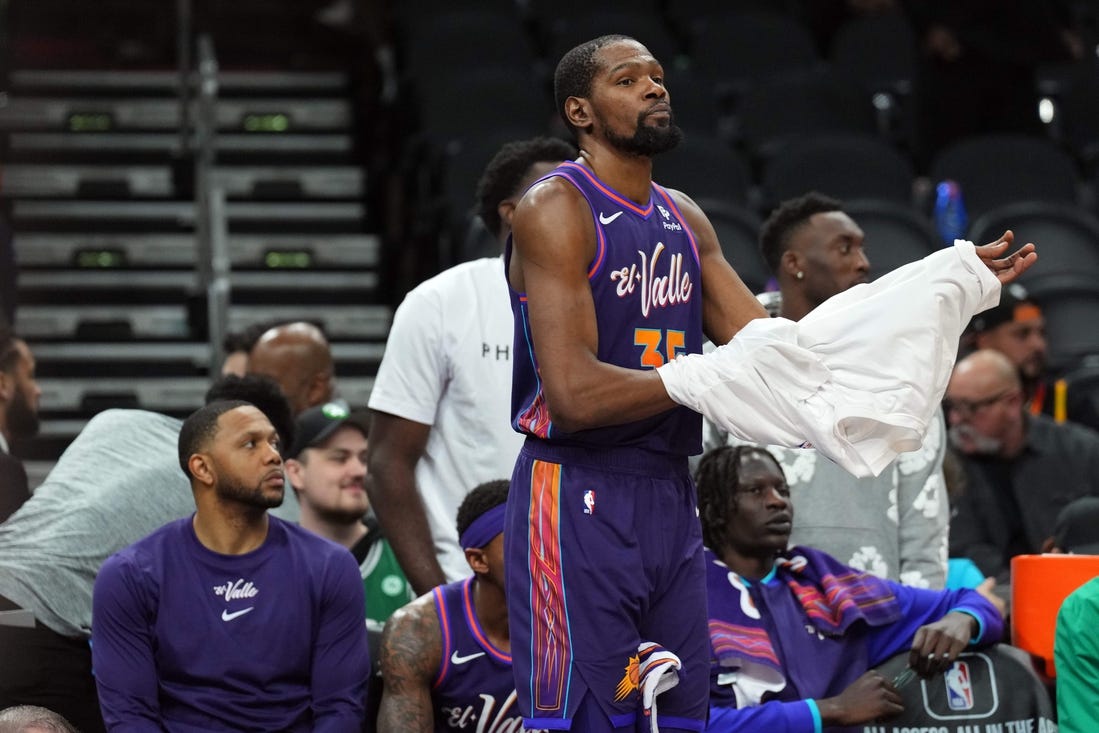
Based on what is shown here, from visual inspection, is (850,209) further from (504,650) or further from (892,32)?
(504,650)

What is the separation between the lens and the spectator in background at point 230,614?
4.29m

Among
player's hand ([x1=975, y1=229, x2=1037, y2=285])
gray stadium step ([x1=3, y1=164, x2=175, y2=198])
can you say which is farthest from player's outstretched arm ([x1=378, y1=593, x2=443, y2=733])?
gray stadium step ([x1=3, y1=164, x2=175, y2=198])

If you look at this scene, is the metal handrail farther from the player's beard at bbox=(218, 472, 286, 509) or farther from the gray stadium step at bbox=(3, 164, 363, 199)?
the player's beard at bbox=(218, 472, 286, 509)

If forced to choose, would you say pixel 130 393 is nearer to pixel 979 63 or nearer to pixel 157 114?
pixel 157 114

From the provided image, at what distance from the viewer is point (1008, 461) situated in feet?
21.3

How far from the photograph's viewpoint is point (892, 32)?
10719 millimetres

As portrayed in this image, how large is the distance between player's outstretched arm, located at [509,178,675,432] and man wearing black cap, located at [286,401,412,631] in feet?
7.98

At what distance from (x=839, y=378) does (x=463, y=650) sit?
5.43 feet

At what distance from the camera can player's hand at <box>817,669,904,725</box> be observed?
14.6ft

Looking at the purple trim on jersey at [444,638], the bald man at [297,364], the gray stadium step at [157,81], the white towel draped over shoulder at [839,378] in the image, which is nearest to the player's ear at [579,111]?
the white towel draped over shoulder at [839,378]

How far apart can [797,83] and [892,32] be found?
96cm

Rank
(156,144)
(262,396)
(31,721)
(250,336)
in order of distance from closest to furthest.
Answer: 1. (31,721)
2. (262,396)
3. (250,336)
4. (156,144)

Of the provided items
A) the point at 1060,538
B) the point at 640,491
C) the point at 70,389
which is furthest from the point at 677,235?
the point at 70,389

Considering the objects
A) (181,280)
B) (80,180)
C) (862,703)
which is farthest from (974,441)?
(80,180)
